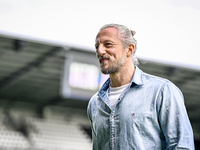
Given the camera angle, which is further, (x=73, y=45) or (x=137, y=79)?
(x=73, y=45)

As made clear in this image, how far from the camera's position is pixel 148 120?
7.41 feet

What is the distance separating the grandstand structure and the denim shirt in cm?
962

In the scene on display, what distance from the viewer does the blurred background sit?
11125 millimetres

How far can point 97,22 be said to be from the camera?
1156cm

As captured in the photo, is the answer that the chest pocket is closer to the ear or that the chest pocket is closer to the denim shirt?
the denim shirt

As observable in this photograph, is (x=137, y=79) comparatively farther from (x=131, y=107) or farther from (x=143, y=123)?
(x=143, y=123)

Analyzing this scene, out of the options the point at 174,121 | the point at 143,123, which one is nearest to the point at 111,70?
the point at 143,123

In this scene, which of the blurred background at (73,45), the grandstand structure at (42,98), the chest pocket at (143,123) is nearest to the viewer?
the chest pocket at (143,123)

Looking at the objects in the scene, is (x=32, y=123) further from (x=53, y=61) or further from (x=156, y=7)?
(x=156, y=7)

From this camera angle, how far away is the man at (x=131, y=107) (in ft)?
7.22

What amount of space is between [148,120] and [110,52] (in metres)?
0.50

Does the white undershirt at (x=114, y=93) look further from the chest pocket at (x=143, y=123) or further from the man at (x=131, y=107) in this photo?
the chest pocket at (x=143, y=123)

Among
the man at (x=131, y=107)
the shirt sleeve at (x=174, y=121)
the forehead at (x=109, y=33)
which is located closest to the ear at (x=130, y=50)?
the man at (x=131, y=107)

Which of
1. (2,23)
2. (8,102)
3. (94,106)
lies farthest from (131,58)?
(8,102)
